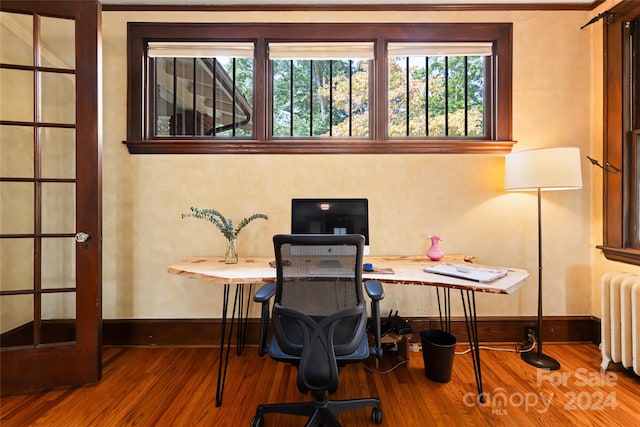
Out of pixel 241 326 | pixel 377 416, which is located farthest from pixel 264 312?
pixel 241 326

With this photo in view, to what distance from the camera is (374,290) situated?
4.53ft

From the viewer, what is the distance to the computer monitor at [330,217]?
194 centimetres

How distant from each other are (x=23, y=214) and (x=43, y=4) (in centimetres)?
136

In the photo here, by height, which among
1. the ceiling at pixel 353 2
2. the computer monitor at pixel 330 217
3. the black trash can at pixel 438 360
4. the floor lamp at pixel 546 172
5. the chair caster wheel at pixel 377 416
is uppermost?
the ceiling at pixel 353 2

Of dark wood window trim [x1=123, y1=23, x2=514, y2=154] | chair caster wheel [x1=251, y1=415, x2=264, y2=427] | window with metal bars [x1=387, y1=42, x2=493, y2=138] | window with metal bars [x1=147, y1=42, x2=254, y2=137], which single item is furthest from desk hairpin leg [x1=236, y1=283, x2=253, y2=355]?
window with metal bars [x1=387, y1=42, x2=493, y2=138]

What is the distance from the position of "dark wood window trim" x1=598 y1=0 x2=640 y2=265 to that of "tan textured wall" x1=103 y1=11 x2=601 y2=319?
0.15 metres

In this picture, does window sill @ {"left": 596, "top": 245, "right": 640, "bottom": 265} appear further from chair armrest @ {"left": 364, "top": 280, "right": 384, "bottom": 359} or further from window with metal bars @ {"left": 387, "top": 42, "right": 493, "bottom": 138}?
chair armrest @ {"left": 364, "top": 280, "right": 384, "bottom": 359}

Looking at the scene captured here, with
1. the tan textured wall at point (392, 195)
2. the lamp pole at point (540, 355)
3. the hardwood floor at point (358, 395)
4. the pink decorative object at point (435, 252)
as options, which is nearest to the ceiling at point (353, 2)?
the tan textured wall at point (392, 195)

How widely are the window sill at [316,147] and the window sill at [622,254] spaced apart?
3.45 ft

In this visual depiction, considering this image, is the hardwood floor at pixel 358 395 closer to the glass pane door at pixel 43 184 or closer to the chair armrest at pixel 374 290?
the glass pane door at pixel 43 184

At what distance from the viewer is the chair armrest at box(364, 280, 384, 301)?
1.33 m

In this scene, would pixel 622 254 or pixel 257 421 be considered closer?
pixel 257 421

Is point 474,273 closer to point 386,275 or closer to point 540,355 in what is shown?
point 386,275

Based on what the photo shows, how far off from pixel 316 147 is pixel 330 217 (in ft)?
2.36
